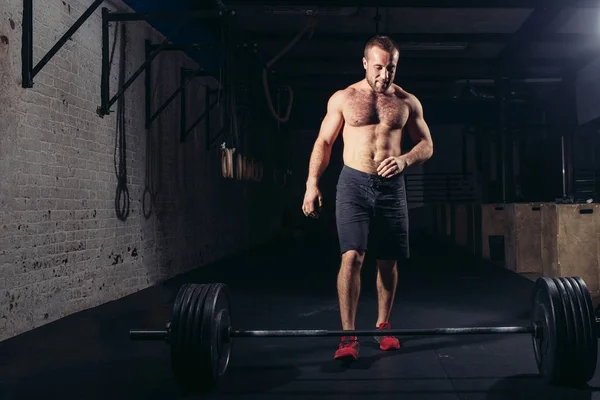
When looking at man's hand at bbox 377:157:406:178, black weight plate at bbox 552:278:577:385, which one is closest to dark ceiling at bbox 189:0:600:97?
man's hand at bbox 377:157:406:178

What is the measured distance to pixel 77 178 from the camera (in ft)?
13.0

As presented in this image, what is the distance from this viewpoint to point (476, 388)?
7.13 ft

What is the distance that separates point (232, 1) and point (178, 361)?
4709 mm

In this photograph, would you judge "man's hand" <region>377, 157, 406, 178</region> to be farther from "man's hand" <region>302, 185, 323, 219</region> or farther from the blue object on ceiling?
the blue object on ceiling

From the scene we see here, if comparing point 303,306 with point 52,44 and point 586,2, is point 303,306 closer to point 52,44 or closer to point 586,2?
point 52,44

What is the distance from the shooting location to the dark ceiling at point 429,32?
6.04 metres

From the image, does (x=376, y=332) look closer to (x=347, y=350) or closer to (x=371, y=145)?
(x=347, y=350)

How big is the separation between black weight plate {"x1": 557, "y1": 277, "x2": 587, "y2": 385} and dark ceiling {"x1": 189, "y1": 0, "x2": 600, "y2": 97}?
10.6 ft

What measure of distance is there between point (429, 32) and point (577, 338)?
6.07 meters

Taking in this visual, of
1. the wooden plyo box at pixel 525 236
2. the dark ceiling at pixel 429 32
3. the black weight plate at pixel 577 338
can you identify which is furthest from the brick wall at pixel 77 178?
the wooden plyo box at pixel 525 236

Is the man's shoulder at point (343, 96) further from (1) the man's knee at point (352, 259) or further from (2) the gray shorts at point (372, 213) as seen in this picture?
(1) the man's knee at point (352, 259)

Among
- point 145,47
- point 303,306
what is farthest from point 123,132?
point 303,306

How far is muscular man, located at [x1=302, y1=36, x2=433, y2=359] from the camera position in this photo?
2561mm

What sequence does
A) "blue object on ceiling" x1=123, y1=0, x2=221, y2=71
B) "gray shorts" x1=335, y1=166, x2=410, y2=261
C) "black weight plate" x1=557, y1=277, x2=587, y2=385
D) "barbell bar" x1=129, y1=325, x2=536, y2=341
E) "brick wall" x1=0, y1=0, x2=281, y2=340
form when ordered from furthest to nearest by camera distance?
1. "blue object on ceiling" x1=123, y1=0, x2=221, y2=71
2. "brick wall" x1=0, y1=0, x2=281, y2=340
3. "gray shorts" x1=335, y1=166, x2=410, y2=261
4. "barbell bar" x1=129, y1=325, x2=536, y2=341
5. "black weight plate" x1=557, y1=277, x2=587, y2=385
